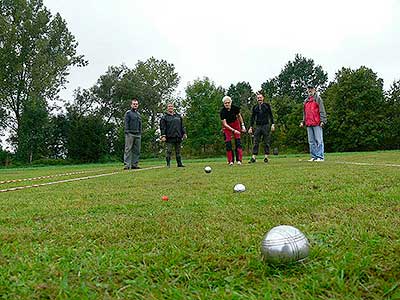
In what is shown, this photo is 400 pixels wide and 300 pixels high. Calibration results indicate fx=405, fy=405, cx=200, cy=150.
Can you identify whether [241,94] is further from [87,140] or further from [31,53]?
[31,53]

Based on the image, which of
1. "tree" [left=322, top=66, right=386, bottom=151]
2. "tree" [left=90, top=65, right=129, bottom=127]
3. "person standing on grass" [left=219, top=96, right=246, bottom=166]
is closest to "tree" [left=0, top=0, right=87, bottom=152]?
"tree" [left=90, top=65, right=129, bottom=127]

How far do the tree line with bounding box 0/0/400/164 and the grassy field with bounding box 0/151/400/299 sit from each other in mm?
29060

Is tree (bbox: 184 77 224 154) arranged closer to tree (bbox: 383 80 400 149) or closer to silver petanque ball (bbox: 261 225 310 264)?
tree (bbox: 383 80 400 149)

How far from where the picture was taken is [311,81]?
60969 mm

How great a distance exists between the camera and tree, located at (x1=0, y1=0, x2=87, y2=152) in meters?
31.5

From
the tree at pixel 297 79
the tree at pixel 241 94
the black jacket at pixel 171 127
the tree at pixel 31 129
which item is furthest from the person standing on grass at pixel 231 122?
the tree at pixel 297 79

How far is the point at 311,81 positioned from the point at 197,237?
2443 inches

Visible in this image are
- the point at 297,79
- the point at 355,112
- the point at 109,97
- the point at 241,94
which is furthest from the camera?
the point at 297,79

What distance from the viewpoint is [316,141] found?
31.5 ft

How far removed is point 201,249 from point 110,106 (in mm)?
40445

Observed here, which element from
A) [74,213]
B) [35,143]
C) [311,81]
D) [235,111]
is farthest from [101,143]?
[311,81]

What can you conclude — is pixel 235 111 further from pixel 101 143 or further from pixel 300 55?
pixel 300 55

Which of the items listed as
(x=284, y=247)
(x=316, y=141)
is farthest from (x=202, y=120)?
(x=284, y=247)

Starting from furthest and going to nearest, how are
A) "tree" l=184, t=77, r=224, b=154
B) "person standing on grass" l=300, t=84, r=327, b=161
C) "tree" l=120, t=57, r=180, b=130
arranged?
"tree" l=120, t=57, r=180, b=130 → "tree" l=184, t=77, r=224, b=154 → "person standing on grass" l=300, t=84, r=327, b=161
